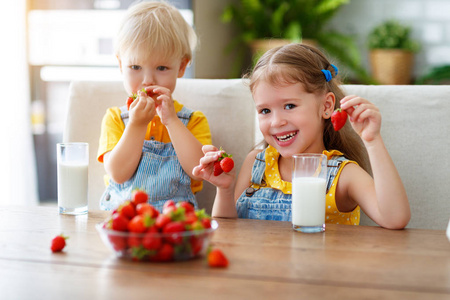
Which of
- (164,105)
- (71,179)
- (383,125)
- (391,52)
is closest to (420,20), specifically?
(391,52)

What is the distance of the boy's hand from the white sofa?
342 millimetres

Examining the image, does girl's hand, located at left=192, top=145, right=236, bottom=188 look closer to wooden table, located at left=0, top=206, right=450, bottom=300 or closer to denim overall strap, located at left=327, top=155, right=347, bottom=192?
wooden table, located at left=0, top=206, right=450, bottom=300

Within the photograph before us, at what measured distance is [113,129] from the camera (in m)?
1.91

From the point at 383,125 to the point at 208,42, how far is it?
2.55 meters

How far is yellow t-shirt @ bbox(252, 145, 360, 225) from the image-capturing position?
1.60m

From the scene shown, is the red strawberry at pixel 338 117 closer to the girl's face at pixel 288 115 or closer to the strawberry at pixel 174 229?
the girl's face at pixel 288 115

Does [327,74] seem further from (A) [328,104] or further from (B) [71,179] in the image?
(B) [71,179]

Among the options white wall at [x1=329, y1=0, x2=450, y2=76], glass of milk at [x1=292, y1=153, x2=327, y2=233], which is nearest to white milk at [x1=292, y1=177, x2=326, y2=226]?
glass of milk at [x1=292, y1=153, x2=327, y2=233]

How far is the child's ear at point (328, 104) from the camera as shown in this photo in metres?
1.72

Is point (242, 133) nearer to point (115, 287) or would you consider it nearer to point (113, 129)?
point (113, 129)

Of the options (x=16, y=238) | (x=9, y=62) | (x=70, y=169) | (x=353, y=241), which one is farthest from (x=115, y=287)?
(x=9, y=62)

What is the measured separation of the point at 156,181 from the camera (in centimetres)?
181

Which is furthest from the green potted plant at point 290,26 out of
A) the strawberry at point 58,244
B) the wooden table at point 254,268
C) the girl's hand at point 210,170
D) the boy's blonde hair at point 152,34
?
the strawberry at point 58,244

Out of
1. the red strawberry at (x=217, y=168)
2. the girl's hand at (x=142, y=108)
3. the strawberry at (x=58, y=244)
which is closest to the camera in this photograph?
the strawberry at (x=58, y=244)
